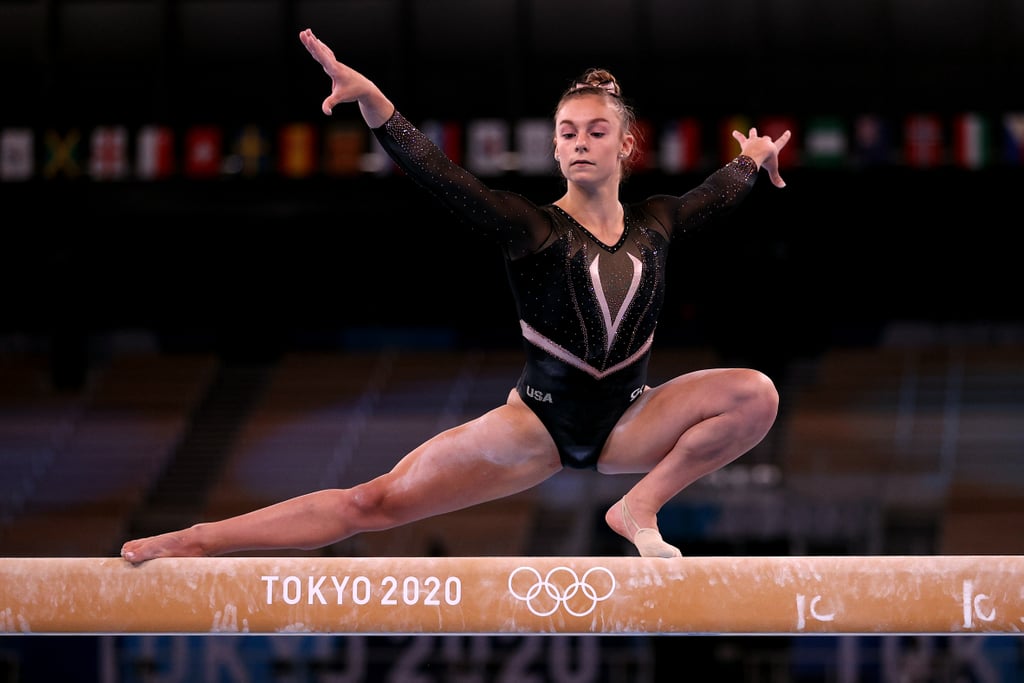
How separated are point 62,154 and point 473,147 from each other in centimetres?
416

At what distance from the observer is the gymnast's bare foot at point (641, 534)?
3.29 m

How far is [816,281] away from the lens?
14.3 meters

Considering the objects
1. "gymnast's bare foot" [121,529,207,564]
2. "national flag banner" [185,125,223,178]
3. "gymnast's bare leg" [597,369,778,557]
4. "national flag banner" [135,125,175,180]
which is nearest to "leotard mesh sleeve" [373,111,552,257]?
"gymnast's bare leg" [597,369,778,557]

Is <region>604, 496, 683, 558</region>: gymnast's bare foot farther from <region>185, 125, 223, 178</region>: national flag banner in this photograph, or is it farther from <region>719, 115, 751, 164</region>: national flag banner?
<region>185, 125, 223, 178</region>: national flag banner

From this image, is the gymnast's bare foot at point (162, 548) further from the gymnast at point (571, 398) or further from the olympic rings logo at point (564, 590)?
the olympic rings logo at point (564, 590)

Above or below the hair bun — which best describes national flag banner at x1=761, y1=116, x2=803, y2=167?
below

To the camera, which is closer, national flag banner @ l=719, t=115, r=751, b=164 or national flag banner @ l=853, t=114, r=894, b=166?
national flag banner @ l=719, t=115, r=751, b=164

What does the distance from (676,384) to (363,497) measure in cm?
104

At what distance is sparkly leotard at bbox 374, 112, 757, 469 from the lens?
348 centimetres

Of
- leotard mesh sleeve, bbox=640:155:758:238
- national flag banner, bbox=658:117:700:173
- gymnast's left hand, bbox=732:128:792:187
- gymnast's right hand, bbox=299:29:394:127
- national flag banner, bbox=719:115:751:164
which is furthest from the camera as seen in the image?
national flag banner, bbox=658:117:700:173

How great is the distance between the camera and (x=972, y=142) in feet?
35.5

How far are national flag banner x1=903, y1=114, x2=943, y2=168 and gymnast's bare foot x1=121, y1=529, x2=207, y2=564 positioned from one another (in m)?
9.16

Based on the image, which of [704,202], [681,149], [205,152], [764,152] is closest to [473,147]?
[681,149]

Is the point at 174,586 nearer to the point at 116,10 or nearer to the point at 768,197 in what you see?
the point at 768,197
